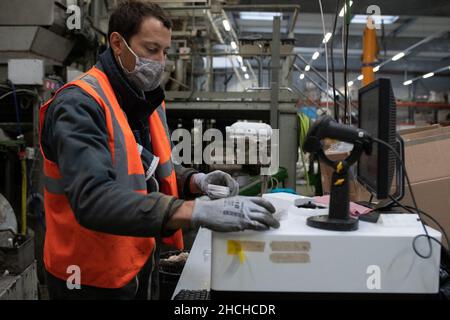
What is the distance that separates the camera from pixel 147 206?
797mm

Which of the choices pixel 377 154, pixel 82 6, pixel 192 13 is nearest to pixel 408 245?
pixel 377 154

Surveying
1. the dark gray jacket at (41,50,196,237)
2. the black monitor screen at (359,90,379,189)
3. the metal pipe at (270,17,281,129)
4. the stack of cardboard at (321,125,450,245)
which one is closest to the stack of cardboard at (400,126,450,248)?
the stack of cardboard at (321,125,450,245)

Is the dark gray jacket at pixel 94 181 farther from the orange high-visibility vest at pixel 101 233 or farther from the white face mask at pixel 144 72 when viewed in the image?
the white face mask at pixel 144 72

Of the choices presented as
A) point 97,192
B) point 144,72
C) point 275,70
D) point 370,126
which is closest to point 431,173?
point 370,126

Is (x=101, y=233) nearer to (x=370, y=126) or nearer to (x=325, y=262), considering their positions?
(x=325, y=262)

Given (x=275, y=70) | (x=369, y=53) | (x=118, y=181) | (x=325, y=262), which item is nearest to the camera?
(x=325, y=262)

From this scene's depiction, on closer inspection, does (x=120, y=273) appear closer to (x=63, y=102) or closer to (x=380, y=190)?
(x=63, y=102)

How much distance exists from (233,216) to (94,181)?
291 millimetres

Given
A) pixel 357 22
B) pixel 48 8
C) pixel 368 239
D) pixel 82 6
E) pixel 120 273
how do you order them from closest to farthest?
pixel 368 239
pixel 120 273
pixel 48 8
pixel 82 6
pixel 357 22

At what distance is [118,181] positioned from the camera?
0.94 metres

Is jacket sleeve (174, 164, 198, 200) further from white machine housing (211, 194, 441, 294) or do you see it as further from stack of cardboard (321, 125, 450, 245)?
white machine housing (211, 194, 441, 294)

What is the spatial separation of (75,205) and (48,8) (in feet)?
7.89

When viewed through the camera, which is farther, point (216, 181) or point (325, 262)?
point (216, 181)

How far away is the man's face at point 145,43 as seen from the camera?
43.5 inches
